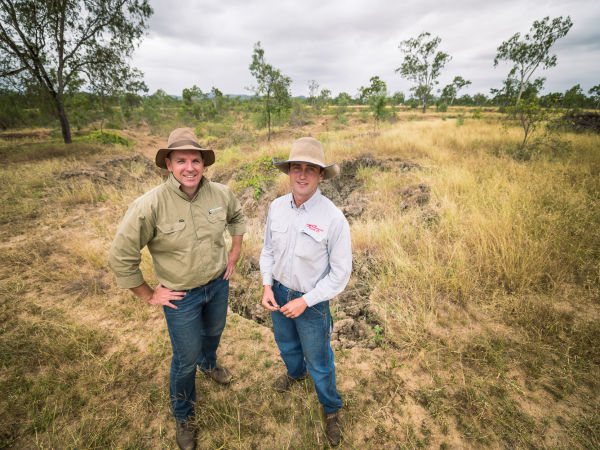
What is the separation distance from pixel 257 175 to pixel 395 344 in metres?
6.84

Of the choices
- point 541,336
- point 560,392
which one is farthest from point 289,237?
point 541,336

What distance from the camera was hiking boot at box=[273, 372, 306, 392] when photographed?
2248mm

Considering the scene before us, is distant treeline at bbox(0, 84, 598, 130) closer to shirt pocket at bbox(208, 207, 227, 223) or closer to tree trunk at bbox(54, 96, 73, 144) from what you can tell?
tree trunk at bbox(54, 96, 73, 144)

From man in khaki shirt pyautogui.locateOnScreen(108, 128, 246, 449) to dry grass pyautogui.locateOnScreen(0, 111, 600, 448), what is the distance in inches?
27.3

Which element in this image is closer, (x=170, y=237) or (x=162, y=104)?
(x=170, y=237)

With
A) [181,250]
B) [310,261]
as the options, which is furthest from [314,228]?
[181,250]

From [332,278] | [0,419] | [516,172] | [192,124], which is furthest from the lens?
[192,124]

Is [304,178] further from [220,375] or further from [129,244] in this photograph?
[220,375]

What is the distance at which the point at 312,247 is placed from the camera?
5.50 feet

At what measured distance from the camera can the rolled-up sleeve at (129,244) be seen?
1.52 metres

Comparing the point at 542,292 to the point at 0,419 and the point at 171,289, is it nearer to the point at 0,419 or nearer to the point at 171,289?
the point at 171,289

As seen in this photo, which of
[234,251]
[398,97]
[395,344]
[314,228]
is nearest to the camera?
[314,228]

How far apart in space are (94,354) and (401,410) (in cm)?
340

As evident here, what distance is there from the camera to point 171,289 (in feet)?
5.77
